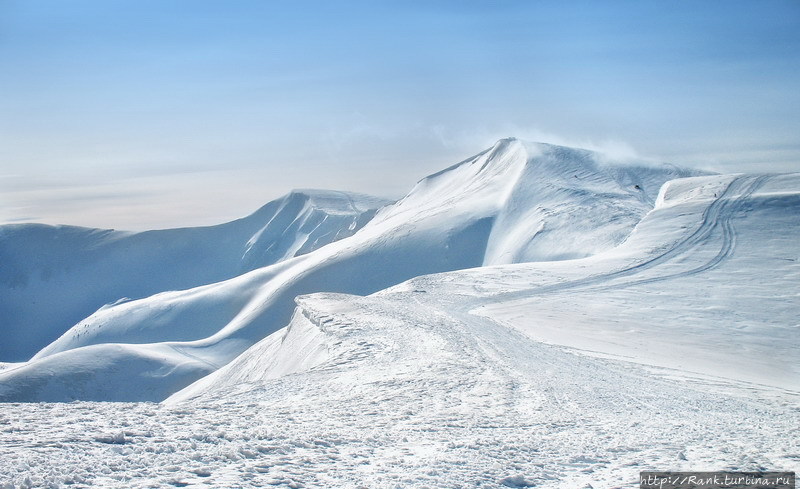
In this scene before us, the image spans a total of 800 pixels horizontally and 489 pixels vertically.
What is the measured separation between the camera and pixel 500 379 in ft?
43.7

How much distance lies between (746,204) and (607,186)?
2638 cm

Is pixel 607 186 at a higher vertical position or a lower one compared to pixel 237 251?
higher

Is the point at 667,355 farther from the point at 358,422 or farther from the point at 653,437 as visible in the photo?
the point at 358,422

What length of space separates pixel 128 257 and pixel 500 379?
354ft

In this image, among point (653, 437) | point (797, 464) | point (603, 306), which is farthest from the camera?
point (603, 306)

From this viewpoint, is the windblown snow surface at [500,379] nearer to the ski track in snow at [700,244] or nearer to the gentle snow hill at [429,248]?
the ski track in snow at [700,244]

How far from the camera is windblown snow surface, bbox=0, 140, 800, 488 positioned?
7648 millimetres

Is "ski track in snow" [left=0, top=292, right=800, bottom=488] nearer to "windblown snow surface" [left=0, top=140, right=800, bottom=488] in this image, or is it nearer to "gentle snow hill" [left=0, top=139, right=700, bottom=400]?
"windblown snow surface" [left=0, top=140, right=800, bottom=488]

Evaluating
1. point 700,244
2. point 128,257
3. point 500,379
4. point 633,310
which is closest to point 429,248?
point 700,244

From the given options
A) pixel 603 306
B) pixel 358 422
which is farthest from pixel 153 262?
pixel 358 422

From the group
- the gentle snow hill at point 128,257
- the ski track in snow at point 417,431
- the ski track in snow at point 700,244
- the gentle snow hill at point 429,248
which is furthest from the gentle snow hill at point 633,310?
the gentle snow hill at point 128,257

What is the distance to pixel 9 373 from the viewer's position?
37469mm

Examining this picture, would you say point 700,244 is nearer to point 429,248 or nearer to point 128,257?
point 429,248

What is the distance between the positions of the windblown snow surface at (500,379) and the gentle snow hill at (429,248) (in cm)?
69
